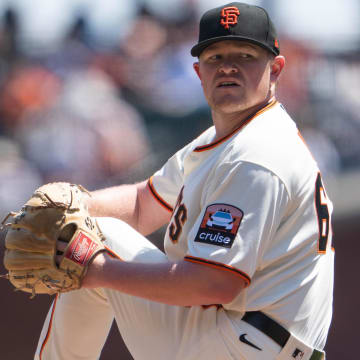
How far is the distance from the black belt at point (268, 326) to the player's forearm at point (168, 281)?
17 centimetres

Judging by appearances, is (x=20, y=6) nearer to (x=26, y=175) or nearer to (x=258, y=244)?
(x=26, y=175)

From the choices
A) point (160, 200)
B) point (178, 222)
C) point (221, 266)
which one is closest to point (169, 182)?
point (160, 200)

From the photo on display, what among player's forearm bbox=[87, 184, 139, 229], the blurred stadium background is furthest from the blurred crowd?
player's forearm bbox=[87, 184, 139, 229]

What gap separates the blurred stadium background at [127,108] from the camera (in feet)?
16.2

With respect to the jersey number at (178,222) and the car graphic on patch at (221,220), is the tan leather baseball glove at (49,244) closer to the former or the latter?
the jersey number at (178,222)

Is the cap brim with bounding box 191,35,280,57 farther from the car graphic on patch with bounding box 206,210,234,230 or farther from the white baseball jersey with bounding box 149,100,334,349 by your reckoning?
the car graphic on patch with bounding box 206,210,234,230

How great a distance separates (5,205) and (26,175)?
331 millimetres

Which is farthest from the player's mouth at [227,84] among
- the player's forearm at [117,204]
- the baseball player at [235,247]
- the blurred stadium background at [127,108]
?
the blurred stadium background at [127,108]

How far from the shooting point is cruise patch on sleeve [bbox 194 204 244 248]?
7.23 ft

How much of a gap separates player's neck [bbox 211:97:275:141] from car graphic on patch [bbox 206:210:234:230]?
0.37 meters

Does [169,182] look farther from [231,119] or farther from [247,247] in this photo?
[247,247]

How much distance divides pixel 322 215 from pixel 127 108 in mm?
3203

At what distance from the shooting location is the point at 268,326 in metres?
2.34

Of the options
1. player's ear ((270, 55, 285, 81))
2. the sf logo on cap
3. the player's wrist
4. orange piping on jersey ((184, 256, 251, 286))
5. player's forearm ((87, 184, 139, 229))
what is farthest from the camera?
player's forearm ((87, 184, 139, 229))
